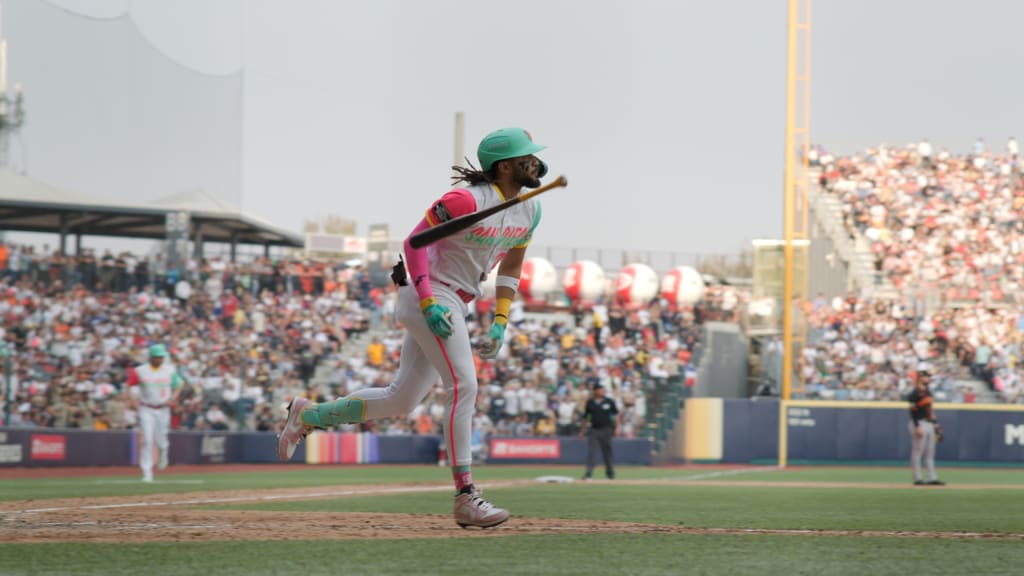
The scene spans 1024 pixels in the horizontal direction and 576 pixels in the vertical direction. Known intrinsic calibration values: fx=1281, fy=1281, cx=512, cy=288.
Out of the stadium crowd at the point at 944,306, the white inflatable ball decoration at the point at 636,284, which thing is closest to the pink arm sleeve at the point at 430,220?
the stadium crowd at the point at 944,306

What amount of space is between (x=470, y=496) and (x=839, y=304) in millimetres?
24586

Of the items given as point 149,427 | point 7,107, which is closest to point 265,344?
point 7,107

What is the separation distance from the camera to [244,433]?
23266 mm

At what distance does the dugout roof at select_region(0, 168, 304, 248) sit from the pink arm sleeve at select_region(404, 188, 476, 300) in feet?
64.2

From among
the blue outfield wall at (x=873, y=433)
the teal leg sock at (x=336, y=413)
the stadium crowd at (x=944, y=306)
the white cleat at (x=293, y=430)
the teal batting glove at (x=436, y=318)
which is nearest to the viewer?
the teal batting glove at (x=436, y=318)

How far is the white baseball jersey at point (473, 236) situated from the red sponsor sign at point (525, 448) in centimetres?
2000

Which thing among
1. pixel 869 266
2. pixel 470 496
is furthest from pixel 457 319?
pixel 869 266

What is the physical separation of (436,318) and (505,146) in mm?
1000

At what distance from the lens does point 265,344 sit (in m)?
24.8

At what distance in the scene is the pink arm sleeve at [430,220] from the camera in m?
6.33

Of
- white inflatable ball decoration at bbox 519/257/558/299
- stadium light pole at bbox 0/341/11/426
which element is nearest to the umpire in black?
stadium light pole at bbox 0/341/11/426

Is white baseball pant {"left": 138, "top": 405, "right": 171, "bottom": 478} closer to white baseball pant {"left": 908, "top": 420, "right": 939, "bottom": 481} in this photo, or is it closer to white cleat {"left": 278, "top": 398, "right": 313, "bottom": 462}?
white cleat {"left": 278, "top": 398, "right": 313, "bottom": 462}

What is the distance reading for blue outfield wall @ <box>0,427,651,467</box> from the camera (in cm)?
2031

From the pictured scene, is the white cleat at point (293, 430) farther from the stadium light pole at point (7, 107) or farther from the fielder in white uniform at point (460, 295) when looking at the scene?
the stadium light pole at point (7, 107)
